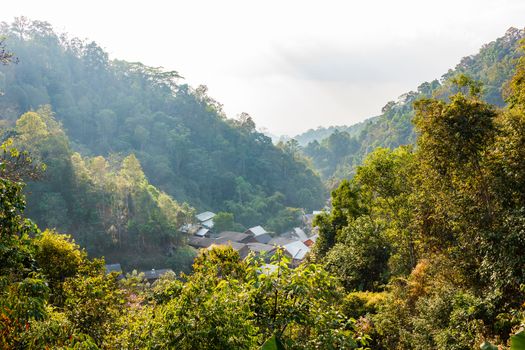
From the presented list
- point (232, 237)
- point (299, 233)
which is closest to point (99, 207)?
point (232, 237)

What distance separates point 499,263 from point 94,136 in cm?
5298

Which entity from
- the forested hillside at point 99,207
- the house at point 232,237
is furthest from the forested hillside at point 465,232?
the house at point 232,237

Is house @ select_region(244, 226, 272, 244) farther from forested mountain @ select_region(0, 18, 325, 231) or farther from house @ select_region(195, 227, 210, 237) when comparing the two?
forested mountain @ select_region(0, 18, 325, 231)

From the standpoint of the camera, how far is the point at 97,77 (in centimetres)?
6069

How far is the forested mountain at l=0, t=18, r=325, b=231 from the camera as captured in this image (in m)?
51.4

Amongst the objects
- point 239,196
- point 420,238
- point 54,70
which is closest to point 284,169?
point 239,196

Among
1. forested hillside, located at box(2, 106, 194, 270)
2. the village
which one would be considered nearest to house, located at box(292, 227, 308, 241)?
the village

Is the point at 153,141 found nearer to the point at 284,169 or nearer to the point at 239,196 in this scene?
the point at 239,196

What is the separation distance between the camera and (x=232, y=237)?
41.0m

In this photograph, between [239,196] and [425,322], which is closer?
[425,322]

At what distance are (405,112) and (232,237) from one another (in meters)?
46.3

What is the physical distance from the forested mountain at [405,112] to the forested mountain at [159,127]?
15370mm

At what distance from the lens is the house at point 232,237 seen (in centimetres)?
3988

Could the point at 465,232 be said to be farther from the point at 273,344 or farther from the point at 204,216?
the point at 204,216
